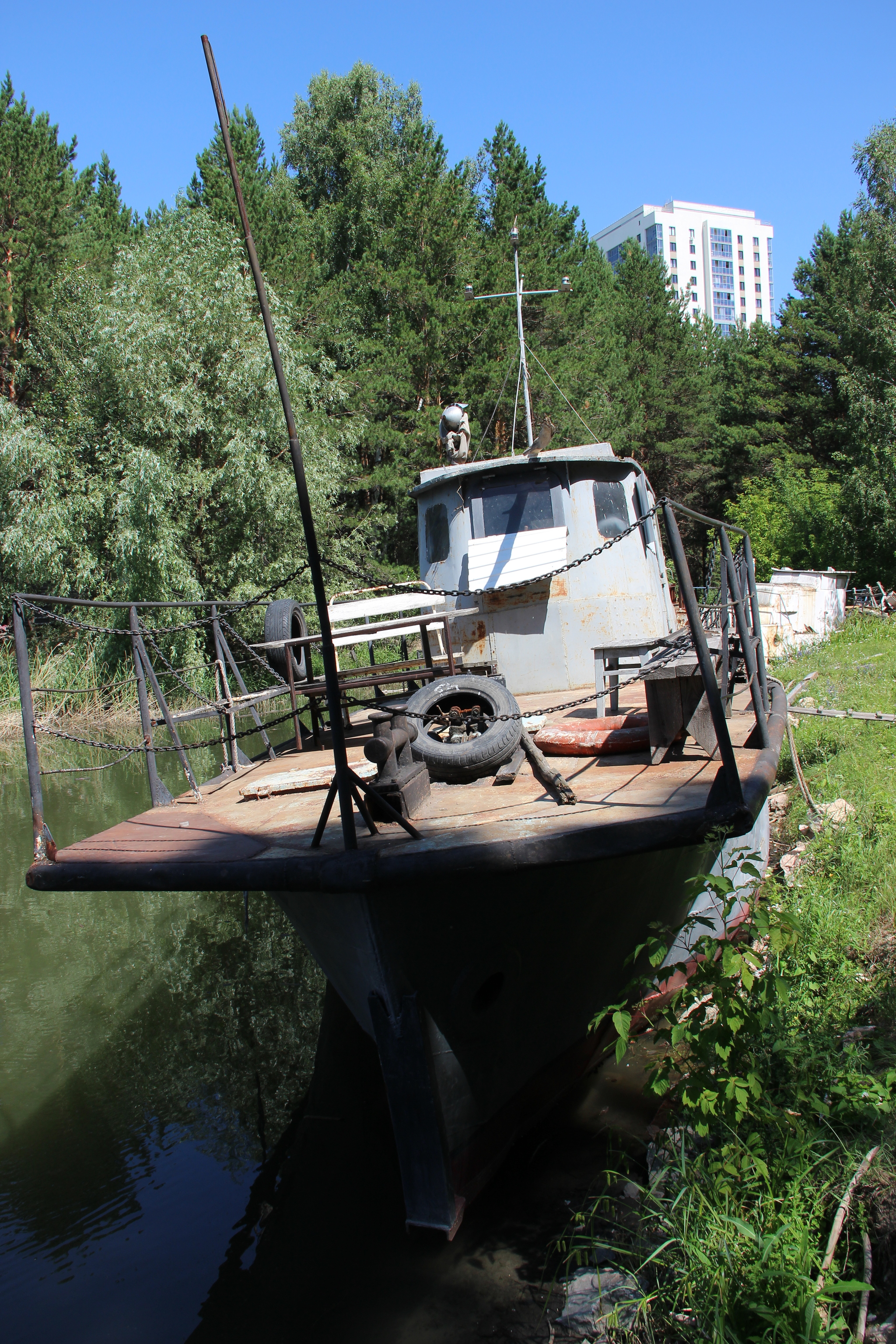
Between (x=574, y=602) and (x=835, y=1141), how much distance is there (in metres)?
4.30

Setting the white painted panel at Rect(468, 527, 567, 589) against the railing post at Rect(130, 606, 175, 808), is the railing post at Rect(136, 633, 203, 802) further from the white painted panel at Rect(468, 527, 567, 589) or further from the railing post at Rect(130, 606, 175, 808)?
the white painted panel at Rect(468, 527, 567, 589)

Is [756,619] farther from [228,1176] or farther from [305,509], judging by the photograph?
[228,1176]

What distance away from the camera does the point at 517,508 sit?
6.96 metres

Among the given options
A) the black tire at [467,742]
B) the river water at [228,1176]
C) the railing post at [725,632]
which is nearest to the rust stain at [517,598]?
the railing post at [725,632]

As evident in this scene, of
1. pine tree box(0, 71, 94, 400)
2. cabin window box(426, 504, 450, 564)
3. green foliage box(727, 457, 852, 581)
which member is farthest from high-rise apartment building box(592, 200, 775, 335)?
cabin window box(426, 504, 450, 564)

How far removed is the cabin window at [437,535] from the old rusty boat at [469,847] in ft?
5.41

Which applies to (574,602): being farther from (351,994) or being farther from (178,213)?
(178,213)

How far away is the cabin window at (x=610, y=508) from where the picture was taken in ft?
23.0

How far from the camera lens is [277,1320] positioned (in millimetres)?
3404

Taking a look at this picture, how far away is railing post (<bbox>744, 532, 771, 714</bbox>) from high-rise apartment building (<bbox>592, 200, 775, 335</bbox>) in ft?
355

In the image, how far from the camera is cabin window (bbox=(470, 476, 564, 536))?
690 centimetres

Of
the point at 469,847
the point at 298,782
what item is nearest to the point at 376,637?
the point at 298,782

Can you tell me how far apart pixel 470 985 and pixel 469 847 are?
765 millimetres

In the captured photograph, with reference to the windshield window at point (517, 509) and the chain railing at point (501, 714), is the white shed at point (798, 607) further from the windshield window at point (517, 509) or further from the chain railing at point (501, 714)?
the chain railing at point (501, 714)
